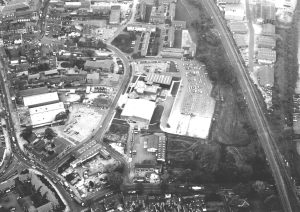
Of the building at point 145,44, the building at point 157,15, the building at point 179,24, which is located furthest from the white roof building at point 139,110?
the building at point 157,15

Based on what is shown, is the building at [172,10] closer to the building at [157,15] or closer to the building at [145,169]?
the building at [157,15]

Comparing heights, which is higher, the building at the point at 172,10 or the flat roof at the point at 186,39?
the building at the point at 172,10

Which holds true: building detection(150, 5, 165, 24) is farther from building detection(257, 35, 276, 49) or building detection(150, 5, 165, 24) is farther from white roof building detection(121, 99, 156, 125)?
white roof building detection(121, 99, 156, 125)

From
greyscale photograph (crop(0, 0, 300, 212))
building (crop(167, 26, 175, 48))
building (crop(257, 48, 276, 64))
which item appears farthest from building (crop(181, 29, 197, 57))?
building (crop(257, 48, 276, 64))

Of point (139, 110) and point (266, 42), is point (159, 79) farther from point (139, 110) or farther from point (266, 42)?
point (266, 42)

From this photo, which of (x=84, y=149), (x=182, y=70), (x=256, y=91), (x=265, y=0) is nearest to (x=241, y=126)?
(x=256, y=91)

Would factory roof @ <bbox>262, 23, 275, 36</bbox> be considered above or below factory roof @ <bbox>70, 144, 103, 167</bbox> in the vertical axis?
above

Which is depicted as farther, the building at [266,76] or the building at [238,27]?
the building at [238,27]

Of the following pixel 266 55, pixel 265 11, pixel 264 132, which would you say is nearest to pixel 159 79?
pixel 264 132
